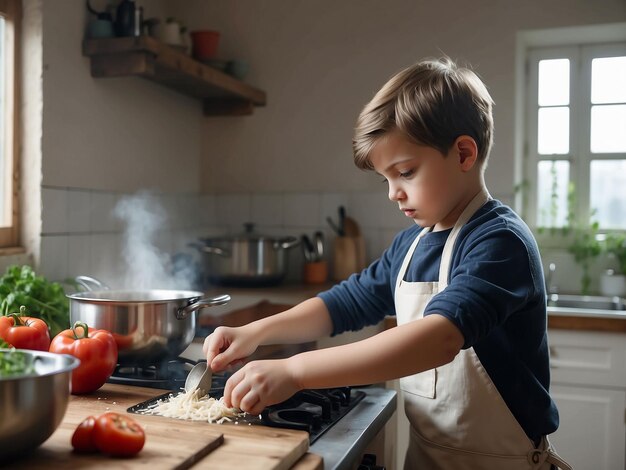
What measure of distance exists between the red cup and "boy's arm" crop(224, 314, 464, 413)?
204 centimetres

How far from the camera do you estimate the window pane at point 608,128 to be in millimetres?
2816

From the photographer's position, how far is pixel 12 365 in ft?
2.48

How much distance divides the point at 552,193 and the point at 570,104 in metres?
0.40

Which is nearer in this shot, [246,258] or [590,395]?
[590,395]

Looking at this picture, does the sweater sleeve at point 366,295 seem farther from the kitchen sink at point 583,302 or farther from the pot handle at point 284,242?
the kitchen sink at point 583,302

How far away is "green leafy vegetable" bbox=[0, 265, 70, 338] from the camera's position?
143cm

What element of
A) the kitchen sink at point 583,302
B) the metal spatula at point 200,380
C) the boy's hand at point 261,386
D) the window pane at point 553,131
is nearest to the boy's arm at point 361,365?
the boy's hand at point 261,386

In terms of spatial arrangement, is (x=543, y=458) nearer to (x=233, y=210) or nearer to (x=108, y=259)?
(x=108, y=259)

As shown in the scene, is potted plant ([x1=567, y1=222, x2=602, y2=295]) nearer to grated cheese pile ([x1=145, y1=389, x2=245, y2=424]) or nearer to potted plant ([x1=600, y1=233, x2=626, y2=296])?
potted plant ([x1=600, y1=233, x2=626, y2=296])

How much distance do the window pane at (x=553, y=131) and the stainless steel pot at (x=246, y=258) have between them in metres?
1.23

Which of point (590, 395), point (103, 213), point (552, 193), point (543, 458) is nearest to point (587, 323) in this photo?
point (590, 395)

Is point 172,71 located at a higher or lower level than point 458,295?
higher

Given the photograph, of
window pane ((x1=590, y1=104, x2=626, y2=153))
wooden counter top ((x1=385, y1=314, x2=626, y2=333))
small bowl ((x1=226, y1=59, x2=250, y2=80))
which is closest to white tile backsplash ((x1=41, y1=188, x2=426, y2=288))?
small bowl ((x1=226, y1=59, x2=250, y2=80))

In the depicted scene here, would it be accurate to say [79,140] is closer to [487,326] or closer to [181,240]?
[181,240]
